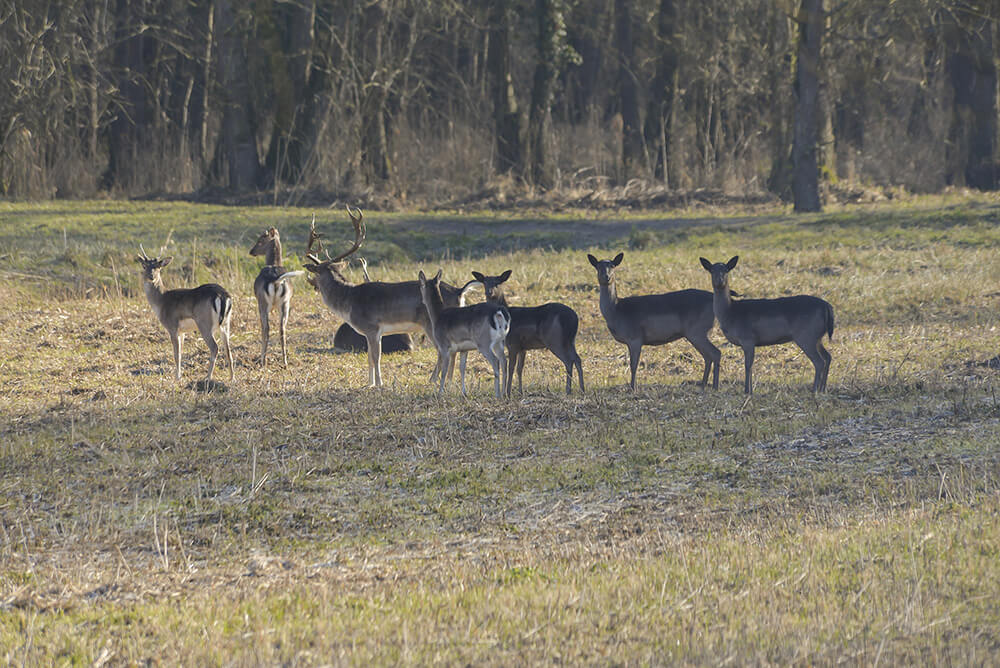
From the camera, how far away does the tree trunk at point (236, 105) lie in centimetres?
2947

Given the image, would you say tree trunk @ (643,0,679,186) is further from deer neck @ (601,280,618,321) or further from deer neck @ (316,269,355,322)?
deer neck @ (601,280,618,321)

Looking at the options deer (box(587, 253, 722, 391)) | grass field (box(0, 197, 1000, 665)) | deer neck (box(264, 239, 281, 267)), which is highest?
deer neck (box(264, 239, 281, 267))

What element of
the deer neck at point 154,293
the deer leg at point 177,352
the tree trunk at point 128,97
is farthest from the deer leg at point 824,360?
the tree trunk at point 128,97

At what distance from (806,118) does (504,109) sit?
8127mm

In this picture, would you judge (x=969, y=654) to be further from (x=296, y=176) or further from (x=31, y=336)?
(x=296, y=176)

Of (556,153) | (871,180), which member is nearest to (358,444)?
(556,153)

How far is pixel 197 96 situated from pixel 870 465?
29841 millimetres

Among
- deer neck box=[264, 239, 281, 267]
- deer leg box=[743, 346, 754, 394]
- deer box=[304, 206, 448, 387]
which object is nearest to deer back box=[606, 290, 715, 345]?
deer leg box=[743, 346, 754, 394]

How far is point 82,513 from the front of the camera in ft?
26.2

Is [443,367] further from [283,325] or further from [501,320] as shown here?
[283,325]

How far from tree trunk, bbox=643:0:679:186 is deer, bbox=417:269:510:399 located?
73.6 feet

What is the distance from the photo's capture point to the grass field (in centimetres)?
580

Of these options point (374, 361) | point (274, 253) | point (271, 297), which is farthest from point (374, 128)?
point (374, 361)

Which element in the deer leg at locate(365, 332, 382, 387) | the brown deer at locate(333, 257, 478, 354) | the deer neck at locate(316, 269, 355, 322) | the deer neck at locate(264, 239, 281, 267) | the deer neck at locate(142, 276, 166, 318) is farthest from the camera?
the deer neck at locate(264, 239, 281, 267)
